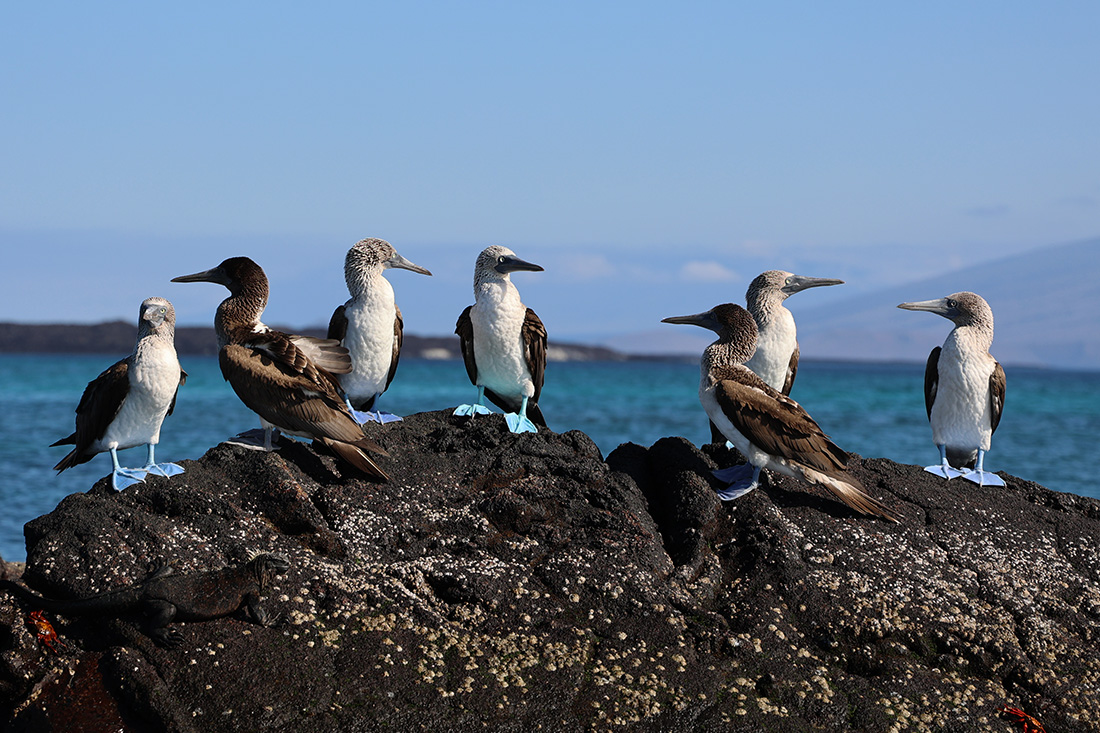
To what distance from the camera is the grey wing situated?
825 cm

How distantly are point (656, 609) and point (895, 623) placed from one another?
4.56 feet

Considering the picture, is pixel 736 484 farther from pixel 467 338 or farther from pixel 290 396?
pixel 290 396

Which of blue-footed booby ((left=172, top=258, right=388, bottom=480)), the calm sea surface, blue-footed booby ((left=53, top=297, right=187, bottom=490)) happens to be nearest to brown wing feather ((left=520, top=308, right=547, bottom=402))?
blue-footed booby ((left=172, top=258, right=388, bottom=480))

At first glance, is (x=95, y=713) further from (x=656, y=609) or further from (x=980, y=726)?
(x=980, y=726)

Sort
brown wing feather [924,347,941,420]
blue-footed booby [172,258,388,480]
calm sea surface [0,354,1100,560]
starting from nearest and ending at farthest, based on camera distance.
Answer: blue-footed booby [172,258,388,480], brown wing feather [924,347,941,420], calm sea surface [0,354,1100,560]

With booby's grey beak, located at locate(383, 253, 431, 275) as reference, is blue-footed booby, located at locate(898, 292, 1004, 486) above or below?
below

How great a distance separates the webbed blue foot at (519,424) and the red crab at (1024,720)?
3.49 meters

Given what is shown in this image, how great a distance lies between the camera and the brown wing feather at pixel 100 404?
636 centimetres

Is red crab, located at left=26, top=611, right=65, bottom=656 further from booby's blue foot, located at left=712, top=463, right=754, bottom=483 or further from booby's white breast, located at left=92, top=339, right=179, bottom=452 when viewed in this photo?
booby's blue foot, located at left=712, top=463, right=754, bottom=483

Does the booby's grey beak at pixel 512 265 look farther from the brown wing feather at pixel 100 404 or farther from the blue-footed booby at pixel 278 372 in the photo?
the brown wing feather at pixel 100 404

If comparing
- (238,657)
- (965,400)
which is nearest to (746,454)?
(965,400)

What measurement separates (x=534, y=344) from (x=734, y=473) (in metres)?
2.06

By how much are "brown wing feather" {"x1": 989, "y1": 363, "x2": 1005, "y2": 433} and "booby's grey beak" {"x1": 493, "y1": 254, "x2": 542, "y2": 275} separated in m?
3.71

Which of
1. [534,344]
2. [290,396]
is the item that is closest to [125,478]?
[290,396]
